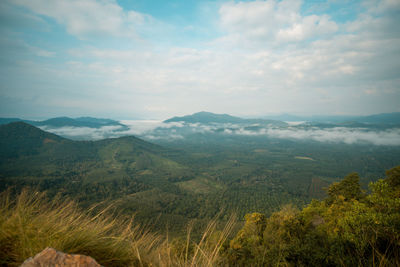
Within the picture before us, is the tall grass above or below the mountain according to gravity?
above

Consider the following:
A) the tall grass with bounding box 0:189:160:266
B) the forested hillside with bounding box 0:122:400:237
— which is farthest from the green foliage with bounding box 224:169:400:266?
the forested hillside with bounding box 0:122:400:237

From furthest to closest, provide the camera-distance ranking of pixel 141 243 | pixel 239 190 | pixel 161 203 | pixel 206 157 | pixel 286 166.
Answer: pixel 206 157 < pixel 286 166 < pixel 239 190 < pixel 161 203 < pixel 141 243

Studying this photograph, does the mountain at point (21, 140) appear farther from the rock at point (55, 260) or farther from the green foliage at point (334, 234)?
the rock at point (55, 260)

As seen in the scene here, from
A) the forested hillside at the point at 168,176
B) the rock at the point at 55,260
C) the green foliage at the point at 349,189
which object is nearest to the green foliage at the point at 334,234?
the green foliage at the point at 349,189

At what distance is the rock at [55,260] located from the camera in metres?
1.49

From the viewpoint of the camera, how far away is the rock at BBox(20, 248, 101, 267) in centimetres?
149

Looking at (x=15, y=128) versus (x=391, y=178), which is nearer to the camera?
(x=391, y=178)

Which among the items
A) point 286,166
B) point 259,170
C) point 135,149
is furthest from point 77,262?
point 135,149

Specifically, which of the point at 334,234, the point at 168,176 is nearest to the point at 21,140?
the point at 168,176

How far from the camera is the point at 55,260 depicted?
5.02 ft

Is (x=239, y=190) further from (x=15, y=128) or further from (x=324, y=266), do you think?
(x=15, y=128)

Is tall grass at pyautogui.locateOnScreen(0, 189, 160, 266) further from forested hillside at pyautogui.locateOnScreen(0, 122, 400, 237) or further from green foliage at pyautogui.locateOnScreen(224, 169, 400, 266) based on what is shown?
forested hillside at pyautogui.locateOnScreen(0, 122, 400, 237)

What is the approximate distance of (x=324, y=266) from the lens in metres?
4.31

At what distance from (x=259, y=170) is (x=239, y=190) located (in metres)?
49.1
